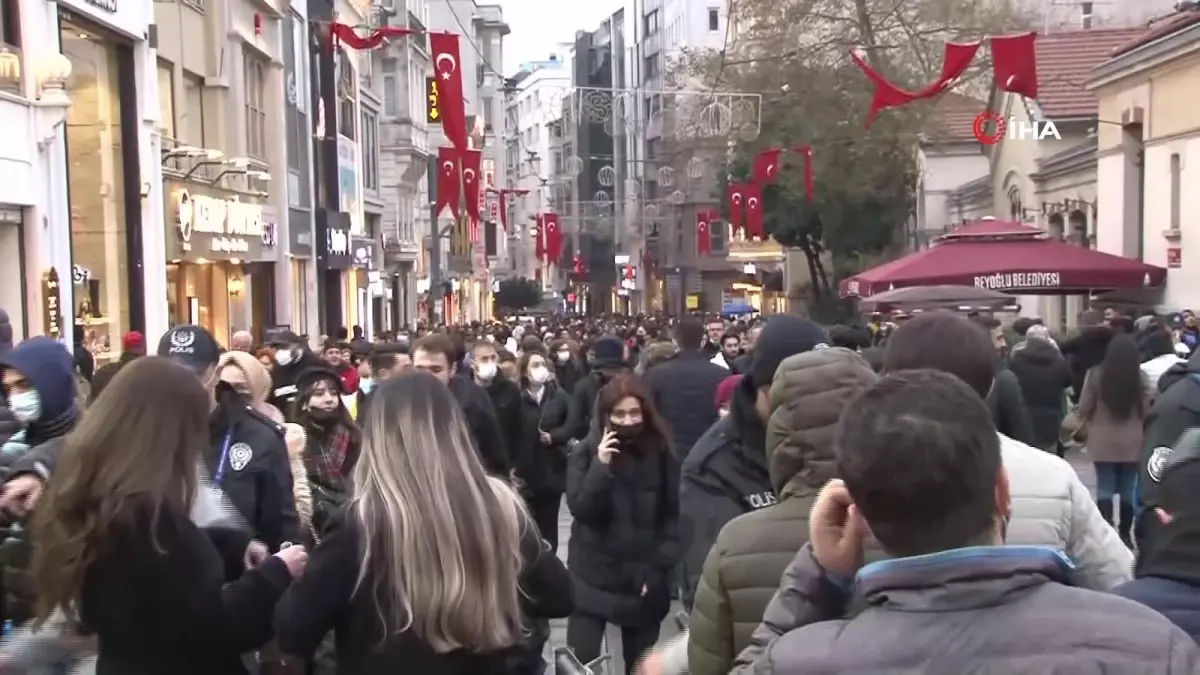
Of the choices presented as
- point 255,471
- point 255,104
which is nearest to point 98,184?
point 255,104

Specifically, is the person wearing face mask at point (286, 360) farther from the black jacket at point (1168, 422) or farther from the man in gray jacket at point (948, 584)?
the man in gray jacket at point (948, 584)

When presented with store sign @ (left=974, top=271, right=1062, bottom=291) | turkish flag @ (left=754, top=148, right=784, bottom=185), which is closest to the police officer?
store sign @ (left=974, top=271, right=1062, bottom=291)

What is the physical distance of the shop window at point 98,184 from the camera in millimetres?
19500

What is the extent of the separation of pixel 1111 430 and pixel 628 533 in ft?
17.3

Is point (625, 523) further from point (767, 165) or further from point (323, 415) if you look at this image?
A: point (767, 165)

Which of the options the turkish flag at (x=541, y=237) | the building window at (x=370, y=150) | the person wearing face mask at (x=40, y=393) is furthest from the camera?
the turkish flag at (x=541, y=237)

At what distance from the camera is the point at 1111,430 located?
10.7 meters

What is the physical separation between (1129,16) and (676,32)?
38276mm

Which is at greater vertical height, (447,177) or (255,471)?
(447,177)

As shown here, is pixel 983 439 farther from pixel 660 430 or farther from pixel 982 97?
pixel 982 97

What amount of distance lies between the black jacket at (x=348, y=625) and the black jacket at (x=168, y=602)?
0.13 metres

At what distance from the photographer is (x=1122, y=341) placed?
10.5 meters

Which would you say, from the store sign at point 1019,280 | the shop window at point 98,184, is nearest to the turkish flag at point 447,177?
the shop window at point 98,184

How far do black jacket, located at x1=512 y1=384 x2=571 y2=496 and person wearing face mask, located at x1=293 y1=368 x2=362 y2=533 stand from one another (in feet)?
10.6
